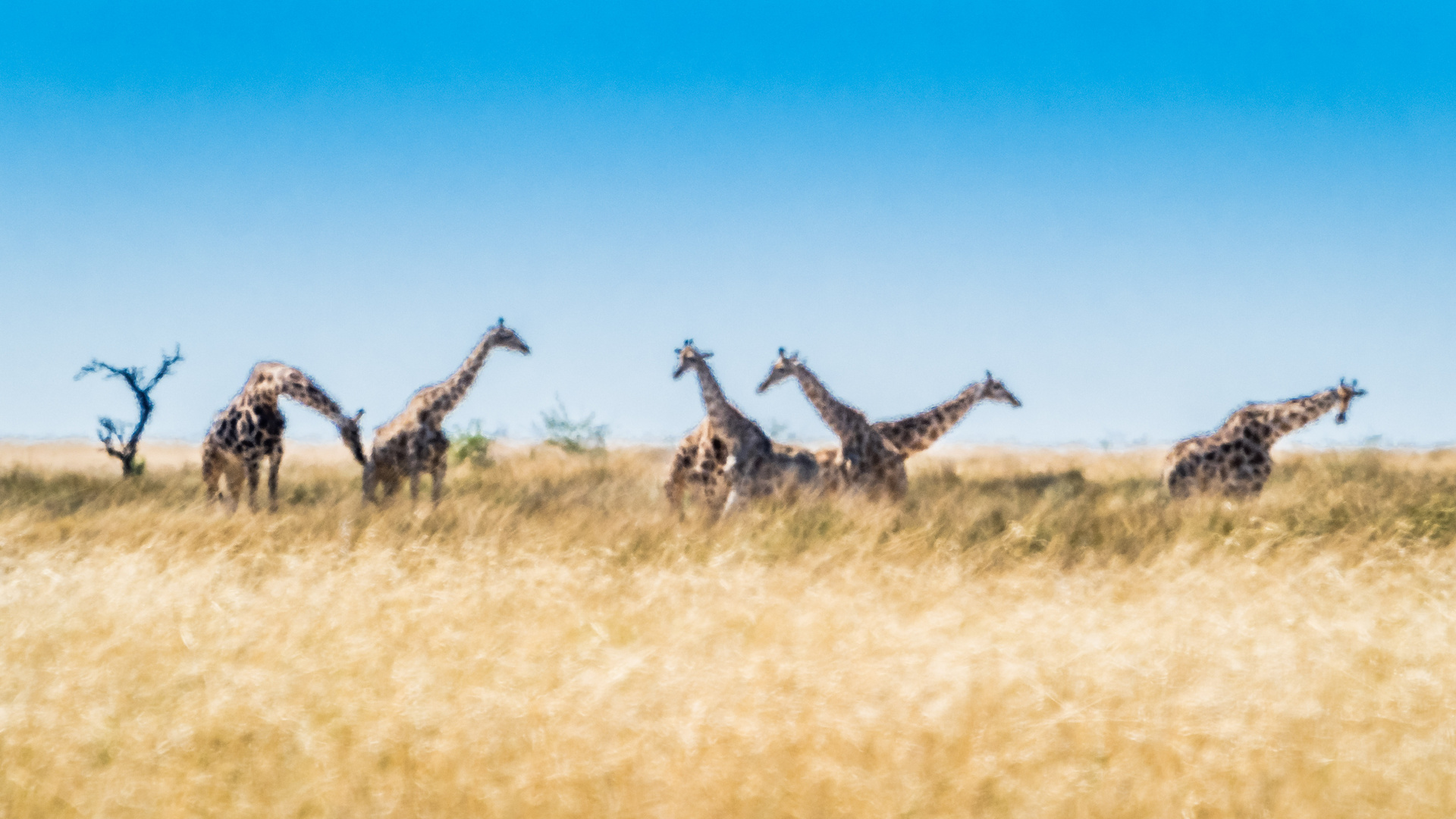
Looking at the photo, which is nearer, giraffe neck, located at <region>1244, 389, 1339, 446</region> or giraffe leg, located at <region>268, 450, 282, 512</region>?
giraffe leg, located at <region>268, 450, 282, 512</region>

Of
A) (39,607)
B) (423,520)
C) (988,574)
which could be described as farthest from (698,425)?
(39,607)

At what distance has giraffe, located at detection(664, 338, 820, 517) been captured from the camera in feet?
36.6

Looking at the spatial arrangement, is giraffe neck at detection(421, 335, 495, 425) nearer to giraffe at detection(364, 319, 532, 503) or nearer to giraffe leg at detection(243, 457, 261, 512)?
giraffe at detection(364, 319, 532, 503)

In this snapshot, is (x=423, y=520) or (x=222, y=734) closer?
(x=222, y=734)

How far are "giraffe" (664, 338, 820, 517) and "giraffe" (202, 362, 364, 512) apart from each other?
3.35 m

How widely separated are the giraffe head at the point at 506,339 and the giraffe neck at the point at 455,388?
7 centimetres

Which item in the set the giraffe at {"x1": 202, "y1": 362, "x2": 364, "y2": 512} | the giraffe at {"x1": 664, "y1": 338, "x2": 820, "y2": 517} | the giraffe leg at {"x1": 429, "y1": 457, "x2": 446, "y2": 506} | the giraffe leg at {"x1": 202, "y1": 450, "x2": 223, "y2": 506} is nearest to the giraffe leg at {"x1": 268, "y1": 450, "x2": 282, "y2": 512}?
the giraffe at {"x1": 202, "y1": 362, "x2": 364, "y2": 512}

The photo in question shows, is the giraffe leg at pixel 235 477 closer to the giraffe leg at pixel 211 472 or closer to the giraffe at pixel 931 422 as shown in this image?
the giraffe leg at pixel 211 472

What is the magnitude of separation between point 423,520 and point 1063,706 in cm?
623

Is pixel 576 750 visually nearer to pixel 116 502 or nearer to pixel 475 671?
pixel 475 671

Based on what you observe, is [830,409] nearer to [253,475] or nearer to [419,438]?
[419,438]

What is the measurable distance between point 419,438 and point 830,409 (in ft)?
14.2

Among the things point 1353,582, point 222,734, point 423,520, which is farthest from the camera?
point 423,520

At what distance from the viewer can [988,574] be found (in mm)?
7230
